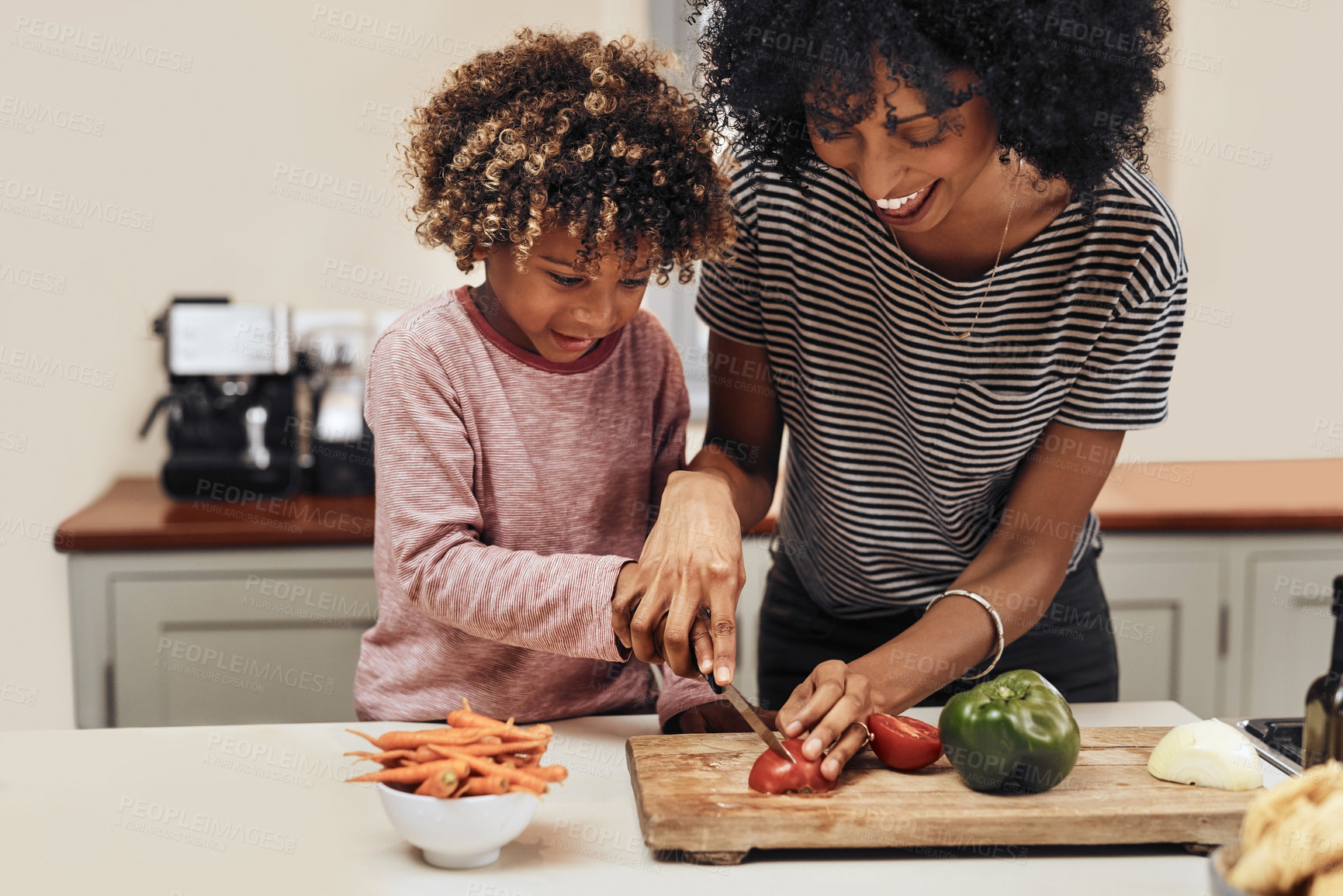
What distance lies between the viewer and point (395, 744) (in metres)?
0.89

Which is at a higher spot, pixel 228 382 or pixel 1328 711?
pixel 228 382

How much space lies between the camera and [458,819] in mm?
830

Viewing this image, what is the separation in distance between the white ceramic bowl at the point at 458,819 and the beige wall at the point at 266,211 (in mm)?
1671

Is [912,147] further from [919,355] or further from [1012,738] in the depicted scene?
[1012,738]

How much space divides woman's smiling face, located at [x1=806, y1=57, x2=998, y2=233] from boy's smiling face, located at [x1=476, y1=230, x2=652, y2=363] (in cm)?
24

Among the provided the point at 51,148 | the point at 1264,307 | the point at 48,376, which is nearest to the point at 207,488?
the point at 48,376

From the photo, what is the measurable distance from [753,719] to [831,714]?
0.08m

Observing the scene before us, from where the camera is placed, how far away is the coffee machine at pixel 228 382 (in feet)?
7.33

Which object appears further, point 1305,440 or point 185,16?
point 1305,440

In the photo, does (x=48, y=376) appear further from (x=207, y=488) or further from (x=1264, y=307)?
(x=1264, y=307)

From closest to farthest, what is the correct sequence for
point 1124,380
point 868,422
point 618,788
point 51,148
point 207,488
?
point 618,788
point 1124,380
point 868,422
point 207,488
point 51,148

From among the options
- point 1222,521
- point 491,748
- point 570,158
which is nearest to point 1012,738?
point 491,748

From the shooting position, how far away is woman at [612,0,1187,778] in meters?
0.93

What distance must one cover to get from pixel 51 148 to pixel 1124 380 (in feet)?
7.14
